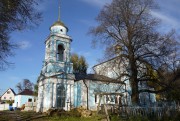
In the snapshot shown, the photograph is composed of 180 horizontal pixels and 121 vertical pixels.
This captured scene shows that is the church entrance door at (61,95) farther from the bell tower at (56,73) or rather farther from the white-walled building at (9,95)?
the white-walled building at (9,95)

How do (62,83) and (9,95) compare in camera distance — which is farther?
(9,95)

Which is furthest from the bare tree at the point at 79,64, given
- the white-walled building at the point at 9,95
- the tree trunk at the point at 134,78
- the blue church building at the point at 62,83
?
the white-walled building at the point at 9,95

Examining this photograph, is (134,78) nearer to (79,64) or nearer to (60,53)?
(60,53)

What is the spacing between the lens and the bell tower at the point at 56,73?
26.4 meters

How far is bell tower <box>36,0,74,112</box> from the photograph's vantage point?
86.5 feet

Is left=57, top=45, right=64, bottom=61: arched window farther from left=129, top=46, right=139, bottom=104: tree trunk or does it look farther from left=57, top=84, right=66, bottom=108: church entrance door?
left=129, top=46, right=139, bottom=104: tree trunk

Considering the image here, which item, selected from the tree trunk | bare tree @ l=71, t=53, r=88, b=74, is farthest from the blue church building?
bare tree @ l=71, t=53, r=88, b=74

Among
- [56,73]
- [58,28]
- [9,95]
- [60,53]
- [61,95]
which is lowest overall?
[9,95]

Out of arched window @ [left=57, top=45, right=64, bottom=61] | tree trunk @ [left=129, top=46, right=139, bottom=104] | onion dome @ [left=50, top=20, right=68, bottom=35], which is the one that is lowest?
tree trunk @ [left=129, top=46, right=139, bottom=104]

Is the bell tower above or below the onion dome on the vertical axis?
below

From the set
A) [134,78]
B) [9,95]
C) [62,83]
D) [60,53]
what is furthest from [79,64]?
[9,95]

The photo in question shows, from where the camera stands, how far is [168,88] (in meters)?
19.1

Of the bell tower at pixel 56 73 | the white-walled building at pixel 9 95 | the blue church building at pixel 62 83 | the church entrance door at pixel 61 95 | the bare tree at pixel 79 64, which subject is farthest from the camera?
the white-walled building at pixel 9 95

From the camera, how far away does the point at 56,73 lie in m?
27.2
